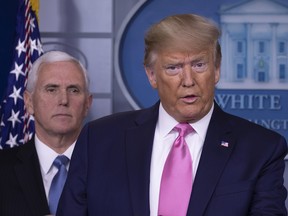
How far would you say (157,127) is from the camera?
6.13 ft

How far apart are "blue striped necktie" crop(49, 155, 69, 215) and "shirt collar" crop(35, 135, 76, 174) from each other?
2cm

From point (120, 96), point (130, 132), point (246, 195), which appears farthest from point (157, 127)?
point (120, 96)

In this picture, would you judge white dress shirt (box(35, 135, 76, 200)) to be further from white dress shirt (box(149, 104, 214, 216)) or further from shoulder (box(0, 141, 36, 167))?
white dress shirt (box(149, 104, 214, 216))

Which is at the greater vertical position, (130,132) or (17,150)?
(130,132)

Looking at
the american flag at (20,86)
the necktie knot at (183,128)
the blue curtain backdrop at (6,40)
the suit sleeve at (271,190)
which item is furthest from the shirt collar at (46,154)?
the suit sleeve at (271,190)

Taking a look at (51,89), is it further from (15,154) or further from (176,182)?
(176,182)

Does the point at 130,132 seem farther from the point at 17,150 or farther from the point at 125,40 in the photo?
the point at 125,40

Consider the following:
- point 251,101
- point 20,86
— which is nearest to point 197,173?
point 251,101

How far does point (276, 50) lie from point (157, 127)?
139 centimetres

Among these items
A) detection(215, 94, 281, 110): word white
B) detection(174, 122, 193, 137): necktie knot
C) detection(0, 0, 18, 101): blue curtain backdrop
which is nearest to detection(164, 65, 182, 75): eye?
detection(174, 122, 193, 137): necktie knot

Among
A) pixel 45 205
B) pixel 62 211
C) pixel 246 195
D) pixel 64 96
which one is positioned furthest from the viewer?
pixel 64 96

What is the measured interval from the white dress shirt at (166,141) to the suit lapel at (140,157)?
20mm

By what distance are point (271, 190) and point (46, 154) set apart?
1217mm

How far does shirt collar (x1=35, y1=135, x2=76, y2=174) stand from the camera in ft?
8.74
